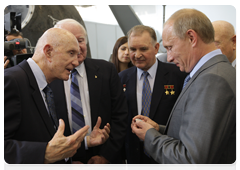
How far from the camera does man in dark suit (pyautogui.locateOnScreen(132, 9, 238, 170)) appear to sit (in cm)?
106

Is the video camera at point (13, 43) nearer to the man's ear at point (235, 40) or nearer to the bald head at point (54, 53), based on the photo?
the bald head at point (54, 53)

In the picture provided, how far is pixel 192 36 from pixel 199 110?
1.85ft

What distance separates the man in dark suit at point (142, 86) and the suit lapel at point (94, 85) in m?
0.54

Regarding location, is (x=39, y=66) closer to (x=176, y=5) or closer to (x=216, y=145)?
(x=216, y=145)

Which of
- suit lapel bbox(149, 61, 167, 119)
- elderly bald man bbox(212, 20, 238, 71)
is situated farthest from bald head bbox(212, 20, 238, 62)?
suit lapel bbox(149, 61, 167, 119)

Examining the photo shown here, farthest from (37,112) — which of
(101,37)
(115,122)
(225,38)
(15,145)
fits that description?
(101,37)

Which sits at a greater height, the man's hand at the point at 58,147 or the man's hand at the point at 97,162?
the man's hand at the point at 58,147

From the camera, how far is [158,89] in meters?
2.32

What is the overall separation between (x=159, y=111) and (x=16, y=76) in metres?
1.56

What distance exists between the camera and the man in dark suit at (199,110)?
3.48 feet

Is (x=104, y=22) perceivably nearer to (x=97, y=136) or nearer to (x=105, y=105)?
(x=105, y=105)

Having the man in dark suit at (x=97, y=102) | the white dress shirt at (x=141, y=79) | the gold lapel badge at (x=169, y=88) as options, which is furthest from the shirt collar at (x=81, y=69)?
the gold lapel badge at (x=169, y=88)

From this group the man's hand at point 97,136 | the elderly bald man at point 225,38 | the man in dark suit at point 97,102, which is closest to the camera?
the man's hand at point 97,136

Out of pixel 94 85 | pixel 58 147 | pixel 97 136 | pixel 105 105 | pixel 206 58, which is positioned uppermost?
pixel 206 58
